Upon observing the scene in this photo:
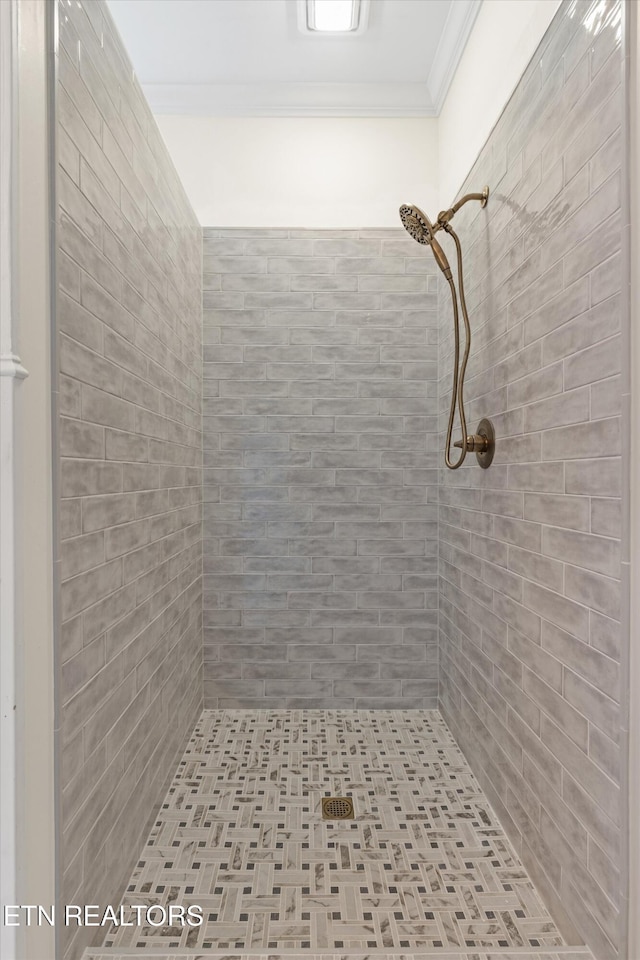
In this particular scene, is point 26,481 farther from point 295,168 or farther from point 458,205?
point 295,168

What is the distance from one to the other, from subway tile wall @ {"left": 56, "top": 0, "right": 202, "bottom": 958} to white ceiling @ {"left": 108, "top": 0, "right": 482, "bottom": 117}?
67cm

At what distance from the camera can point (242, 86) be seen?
2715mm

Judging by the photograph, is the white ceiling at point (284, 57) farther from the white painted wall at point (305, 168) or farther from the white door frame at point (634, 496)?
the white door frame at point (634, 496)

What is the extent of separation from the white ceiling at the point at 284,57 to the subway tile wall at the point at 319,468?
552mm

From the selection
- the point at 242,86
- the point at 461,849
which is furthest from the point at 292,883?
the point at 242,86

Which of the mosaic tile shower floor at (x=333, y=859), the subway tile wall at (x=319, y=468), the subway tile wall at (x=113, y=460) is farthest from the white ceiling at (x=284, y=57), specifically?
the mosaic tile shower floor at (x=333, y=859)

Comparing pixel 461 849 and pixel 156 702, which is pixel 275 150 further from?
pixel 461 849

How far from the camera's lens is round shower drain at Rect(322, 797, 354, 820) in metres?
1.87

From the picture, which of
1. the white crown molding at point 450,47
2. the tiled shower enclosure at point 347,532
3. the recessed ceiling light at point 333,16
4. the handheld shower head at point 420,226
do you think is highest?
the recessed ceiling light at point 333,16

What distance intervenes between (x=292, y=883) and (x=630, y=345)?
144 cm

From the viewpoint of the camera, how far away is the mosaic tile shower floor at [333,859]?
137 cm

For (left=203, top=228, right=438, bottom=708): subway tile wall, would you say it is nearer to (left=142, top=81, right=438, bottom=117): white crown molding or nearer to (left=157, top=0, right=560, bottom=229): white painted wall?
(left=157, top=0, right=560, bottom=229): white painted wall

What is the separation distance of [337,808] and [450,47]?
268 cm

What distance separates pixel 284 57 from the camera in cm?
254
